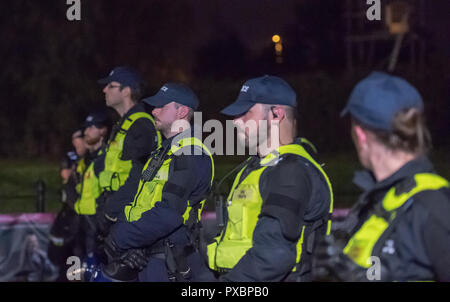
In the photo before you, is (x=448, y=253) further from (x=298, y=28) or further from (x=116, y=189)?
(x=298, y=28)

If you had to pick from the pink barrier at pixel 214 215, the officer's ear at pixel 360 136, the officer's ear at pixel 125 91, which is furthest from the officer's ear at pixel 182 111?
the pink barrier at pixel 214 215

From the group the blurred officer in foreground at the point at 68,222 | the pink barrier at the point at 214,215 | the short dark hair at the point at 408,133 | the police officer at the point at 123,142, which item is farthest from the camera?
the pink barrier at the point at 214,215

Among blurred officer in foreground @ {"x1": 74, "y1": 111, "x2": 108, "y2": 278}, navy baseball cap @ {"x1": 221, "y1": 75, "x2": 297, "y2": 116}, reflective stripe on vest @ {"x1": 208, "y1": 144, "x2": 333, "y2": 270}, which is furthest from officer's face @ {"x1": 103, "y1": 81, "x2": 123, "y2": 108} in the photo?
reflective stripe on vest @ {"x1": 208, "y1": 144, "x2": 333, "y2": 270}

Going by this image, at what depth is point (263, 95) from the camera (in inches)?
144

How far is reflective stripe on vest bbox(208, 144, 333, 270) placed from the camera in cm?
354

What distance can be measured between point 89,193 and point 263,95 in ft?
12.8

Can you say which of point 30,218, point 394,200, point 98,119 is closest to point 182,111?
point 394,200

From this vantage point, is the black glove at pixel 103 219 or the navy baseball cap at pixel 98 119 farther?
the navy baseball cap at pixel 98 119

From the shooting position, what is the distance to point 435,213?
2430 millimetres

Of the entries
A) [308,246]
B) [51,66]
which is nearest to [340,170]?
[51,66]

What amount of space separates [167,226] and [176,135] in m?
0.71

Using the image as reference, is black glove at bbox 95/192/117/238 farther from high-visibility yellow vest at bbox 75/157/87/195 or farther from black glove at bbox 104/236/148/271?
high-visibility yellow vest at bbox 75/157/87/195

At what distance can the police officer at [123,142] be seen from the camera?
5.88 meters

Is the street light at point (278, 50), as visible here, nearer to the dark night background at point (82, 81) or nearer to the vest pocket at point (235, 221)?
the dark night background at point (82, 81)
